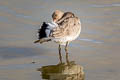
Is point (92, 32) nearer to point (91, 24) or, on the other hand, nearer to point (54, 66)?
point (91, 24)

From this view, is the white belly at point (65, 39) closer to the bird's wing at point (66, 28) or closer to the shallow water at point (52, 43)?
the bird's wing at point (66, 28)

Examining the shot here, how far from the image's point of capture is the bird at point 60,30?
967cm

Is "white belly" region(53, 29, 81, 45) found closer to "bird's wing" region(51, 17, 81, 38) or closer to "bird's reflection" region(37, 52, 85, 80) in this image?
"bird's wing" region(51, 17, 81, 38)

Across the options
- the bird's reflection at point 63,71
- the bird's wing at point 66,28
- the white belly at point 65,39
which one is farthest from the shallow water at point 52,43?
→ the bird's wing at point 66,28

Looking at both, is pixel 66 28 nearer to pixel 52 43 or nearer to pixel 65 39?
pixel 65 39

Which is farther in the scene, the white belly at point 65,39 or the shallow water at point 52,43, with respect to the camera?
the white belly at point 65,39

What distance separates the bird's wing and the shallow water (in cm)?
39

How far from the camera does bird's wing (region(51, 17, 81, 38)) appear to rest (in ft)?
32.5

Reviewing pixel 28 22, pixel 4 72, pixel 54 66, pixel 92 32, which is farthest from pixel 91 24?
pixel 4 72

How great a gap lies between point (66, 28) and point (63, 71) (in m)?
1.14

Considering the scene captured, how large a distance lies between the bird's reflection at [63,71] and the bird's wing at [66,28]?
557 mm

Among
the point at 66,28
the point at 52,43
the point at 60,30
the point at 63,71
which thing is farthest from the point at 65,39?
the point at 63,71

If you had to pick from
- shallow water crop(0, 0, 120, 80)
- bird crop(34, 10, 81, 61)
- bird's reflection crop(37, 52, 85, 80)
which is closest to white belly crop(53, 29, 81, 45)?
bird crop(34, 10, 81, 61)

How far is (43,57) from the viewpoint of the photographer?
33.4 ft
